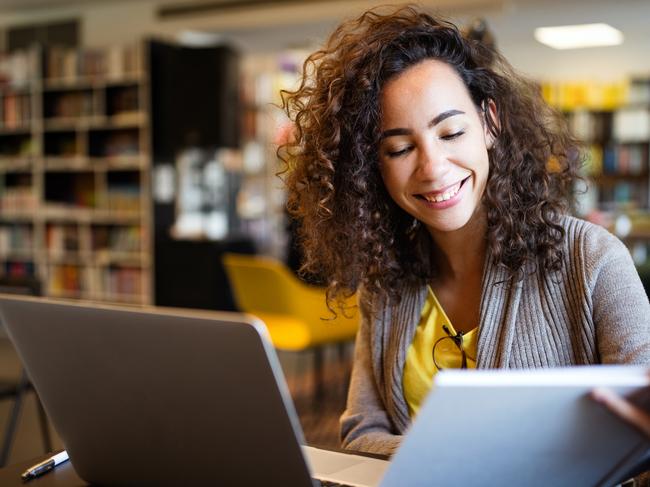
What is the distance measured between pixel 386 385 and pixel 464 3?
5129 millimetres

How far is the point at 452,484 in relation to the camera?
2.82 feet

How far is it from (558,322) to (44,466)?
782mm

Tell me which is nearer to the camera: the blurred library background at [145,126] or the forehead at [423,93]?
the forehead at [423,93]

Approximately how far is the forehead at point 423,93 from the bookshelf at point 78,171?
555cm

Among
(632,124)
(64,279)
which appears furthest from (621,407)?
(632,124)

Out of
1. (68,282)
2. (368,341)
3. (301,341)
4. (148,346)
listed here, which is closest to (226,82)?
(68,282)

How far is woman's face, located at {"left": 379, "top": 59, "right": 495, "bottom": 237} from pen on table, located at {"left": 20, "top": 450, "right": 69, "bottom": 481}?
0.65 meters

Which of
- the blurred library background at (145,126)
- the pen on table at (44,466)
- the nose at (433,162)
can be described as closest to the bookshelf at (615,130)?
the blurred library background at (145,126)

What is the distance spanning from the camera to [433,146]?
133 cm

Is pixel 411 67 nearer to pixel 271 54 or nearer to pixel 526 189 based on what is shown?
pixel 526 189

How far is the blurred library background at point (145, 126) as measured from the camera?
6.57 m

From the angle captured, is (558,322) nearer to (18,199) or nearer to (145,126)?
(145,126)

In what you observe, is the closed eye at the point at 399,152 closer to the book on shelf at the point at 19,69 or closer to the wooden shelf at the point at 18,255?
the book on shelf at the point at 19,69

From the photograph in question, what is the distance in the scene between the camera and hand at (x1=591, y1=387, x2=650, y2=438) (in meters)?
0.76
